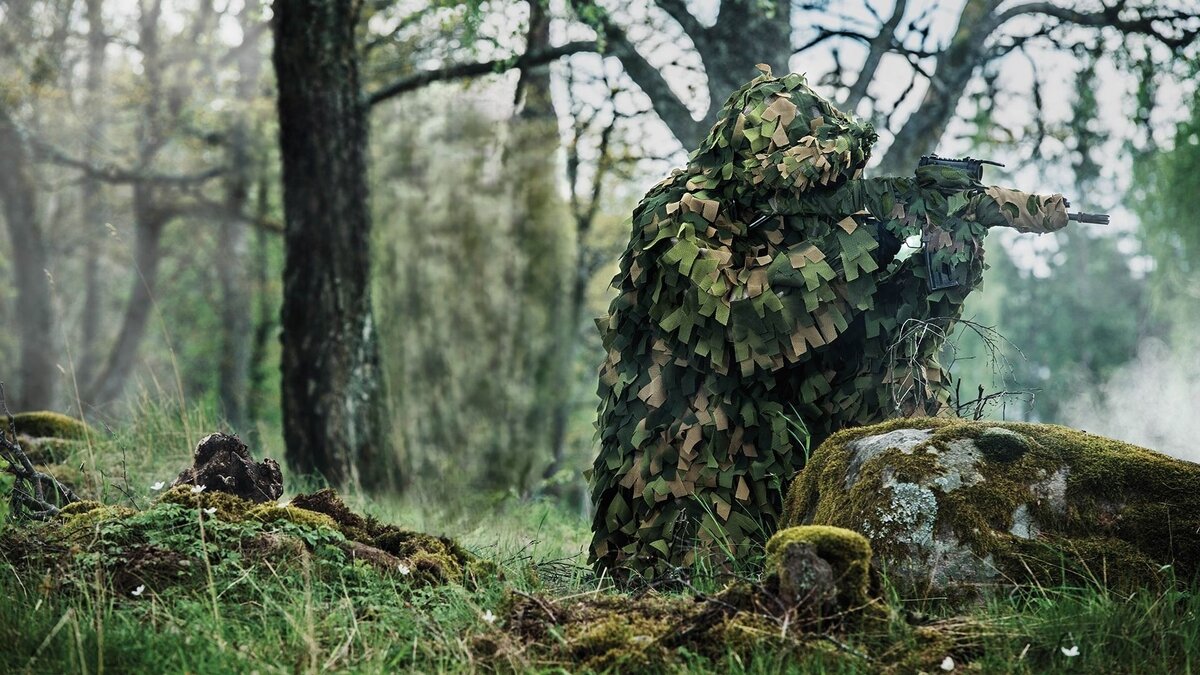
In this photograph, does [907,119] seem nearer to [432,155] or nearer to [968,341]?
[432,155]

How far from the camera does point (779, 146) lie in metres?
4.77

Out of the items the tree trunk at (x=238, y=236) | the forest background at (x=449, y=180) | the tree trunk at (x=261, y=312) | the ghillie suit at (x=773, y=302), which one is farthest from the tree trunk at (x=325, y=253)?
the tree trunk at (x=261, y=312)

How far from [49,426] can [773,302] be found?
514 centimetres

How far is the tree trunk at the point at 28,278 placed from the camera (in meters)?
19.9

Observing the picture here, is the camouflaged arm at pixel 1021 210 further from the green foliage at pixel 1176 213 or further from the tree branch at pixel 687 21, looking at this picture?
the green foliage at pixel 1176 213

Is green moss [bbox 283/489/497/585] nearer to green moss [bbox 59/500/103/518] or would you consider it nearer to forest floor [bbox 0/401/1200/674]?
forest floor [bbox 0/401/1200/674]

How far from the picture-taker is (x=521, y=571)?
4.35 meters

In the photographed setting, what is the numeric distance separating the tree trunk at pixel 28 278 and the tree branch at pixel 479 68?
1226 centimetres

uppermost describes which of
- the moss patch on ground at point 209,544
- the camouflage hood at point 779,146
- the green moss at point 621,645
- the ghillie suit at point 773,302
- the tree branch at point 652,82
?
the tree branch at point 652,82

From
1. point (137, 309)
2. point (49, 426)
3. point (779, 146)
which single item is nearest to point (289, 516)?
point (779, 146)

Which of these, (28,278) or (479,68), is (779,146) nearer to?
(479,68)

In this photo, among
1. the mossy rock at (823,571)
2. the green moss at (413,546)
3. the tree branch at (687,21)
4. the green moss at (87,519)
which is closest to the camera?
the mossy rock at (823,571)

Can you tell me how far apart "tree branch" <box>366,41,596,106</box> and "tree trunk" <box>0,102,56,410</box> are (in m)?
12.3

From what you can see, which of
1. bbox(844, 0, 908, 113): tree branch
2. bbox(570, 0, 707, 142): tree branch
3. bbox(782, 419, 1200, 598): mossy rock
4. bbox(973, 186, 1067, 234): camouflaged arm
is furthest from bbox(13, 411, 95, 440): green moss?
bbox(844, 0, 908, 113): tree branch
